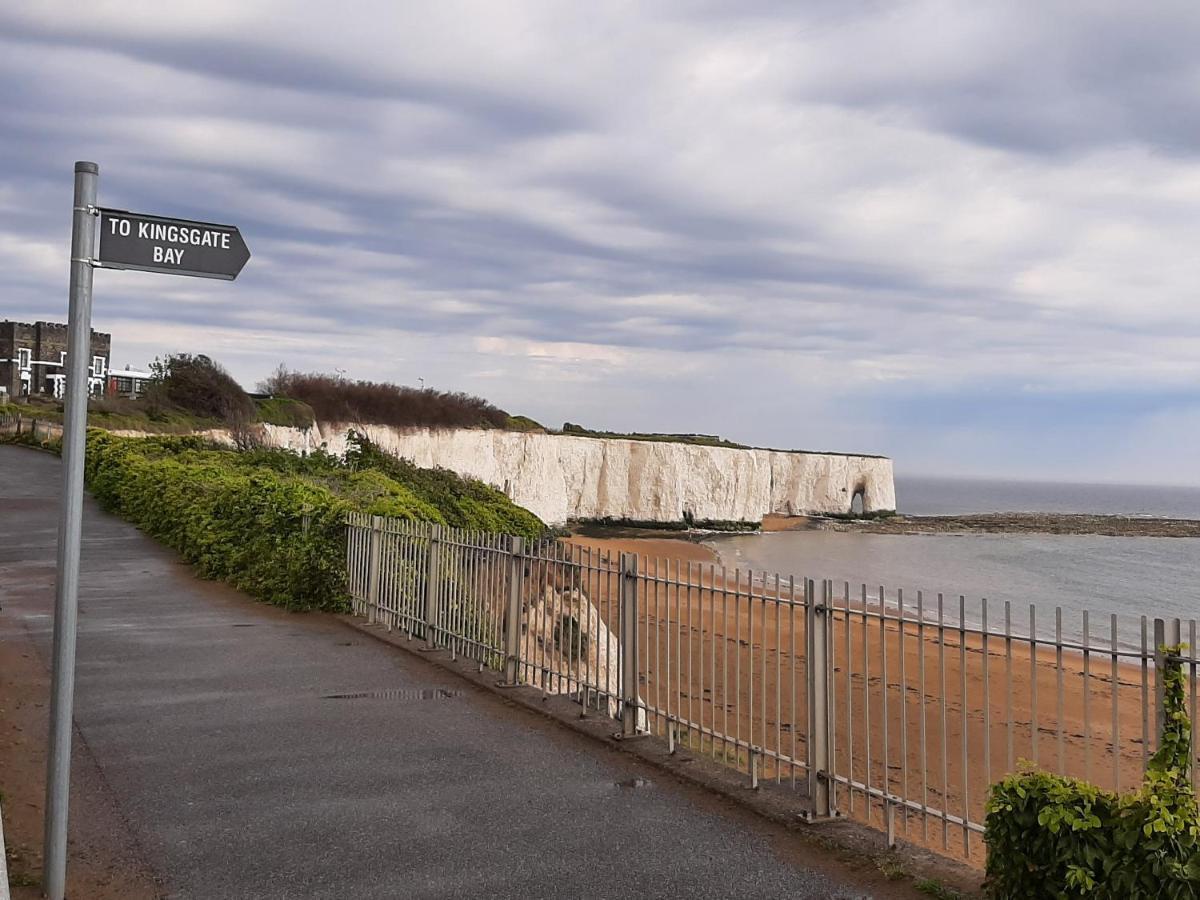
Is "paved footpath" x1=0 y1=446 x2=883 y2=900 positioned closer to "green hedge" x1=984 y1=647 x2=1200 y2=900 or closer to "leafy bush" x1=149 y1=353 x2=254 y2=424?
"green hedge" x1=984 y1=647 x2=1200 y2=900

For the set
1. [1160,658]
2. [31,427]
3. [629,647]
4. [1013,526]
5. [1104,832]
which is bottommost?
[1013,526]

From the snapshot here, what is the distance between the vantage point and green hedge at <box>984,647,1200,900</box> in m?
3.88

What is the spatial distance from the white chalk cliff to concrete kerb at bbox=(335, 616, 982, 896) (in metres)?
35.4

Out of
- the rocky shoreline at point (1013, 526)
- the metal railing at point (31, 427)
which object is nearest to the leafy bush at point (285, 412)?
the metal railing at point (31, 427)

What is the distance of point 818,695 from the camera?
6.01 meters

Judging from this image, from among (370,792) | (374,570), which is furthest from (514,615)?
(374,570)

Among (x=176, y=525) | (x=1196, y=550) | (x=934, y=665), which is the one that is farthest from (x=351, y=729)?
(x=1196, y=550)

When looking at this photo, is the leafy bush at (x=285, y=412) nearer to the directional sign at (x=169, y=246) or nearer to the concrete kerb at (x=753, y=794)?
the concrete kerb at (x=753, y=794)

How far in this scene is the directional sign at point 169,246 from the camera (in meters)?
4.59

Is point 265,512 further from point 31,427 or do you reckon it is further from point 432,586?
point 31,427

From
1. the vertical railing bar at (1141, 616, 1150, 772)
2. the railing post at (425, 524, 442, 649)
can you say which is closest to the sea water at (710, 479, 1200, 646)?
the railing post at (425, 524, 442, 649)

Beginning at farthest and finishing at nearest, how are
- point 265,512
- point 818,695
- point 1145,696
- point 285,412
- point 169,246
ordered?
point 285,412 → point 265,512 → point 818,695 → point 169,246 → point 1145,696

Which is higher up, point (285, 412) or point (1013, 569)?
point (285, 412)

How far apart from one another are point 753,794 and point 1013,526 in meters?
89.0
